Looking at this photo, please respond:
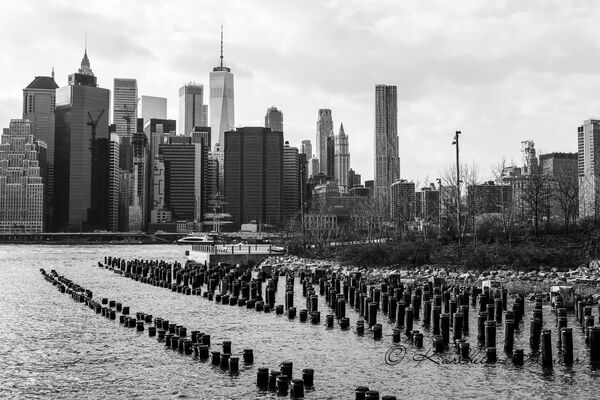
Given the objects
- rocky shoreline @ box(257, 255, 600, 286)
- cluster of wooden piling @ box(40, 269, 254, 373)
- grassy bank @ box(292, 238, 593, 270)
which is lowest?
cluster of wooden piling @ box(40, 269, 254, 373)

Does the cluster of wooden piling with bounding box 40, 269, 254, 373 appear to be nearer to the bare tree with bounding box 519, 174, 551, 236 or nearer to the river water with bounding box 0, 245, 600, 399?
the river water with bounding box 0, 245, 600, 399

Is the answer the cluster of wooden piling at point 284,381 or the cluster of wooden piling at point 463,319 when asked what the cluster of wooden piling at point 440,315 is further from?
the cluster of wooden piling at point 284,381

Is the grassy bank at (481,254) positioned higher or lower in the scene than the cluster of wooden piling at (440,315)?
higher

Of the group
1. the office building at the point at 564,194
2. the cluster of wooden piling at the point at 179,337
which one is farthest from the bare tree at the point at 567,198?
the cluster of wooden piling at the point at 179,337

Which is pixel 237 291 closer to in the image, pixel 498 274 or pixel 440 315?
pixel 498 274

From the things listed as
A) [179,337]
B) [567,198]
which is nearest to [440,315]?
[179,337]

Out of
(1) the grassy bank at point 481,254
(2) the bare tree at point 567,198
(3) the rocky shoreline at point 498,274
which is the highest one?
(2) the bare tree at point 567,198

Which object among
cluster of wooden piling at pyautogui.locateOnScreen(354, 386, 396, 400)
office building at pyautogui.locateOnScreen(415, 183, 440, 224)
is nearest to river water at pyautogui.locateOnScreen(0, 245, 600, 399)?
cluster of wooden piling at pyautogui.locateOnScreen(354, 386, 396, 400)

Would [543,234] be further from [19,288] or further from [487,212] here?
[19,288]

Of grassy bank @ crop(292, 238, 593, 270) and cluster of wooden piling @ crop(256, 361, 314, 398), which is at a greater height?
grassy bank @ crop(292, 238, 593, 270)

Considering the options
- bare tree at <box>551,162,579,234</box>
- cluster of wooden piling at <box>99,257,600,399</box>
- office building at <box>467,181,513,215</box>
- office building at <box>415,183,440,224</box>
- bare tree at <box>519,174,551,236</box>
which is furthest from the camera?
office building at <box>415,183,440,224</box>
